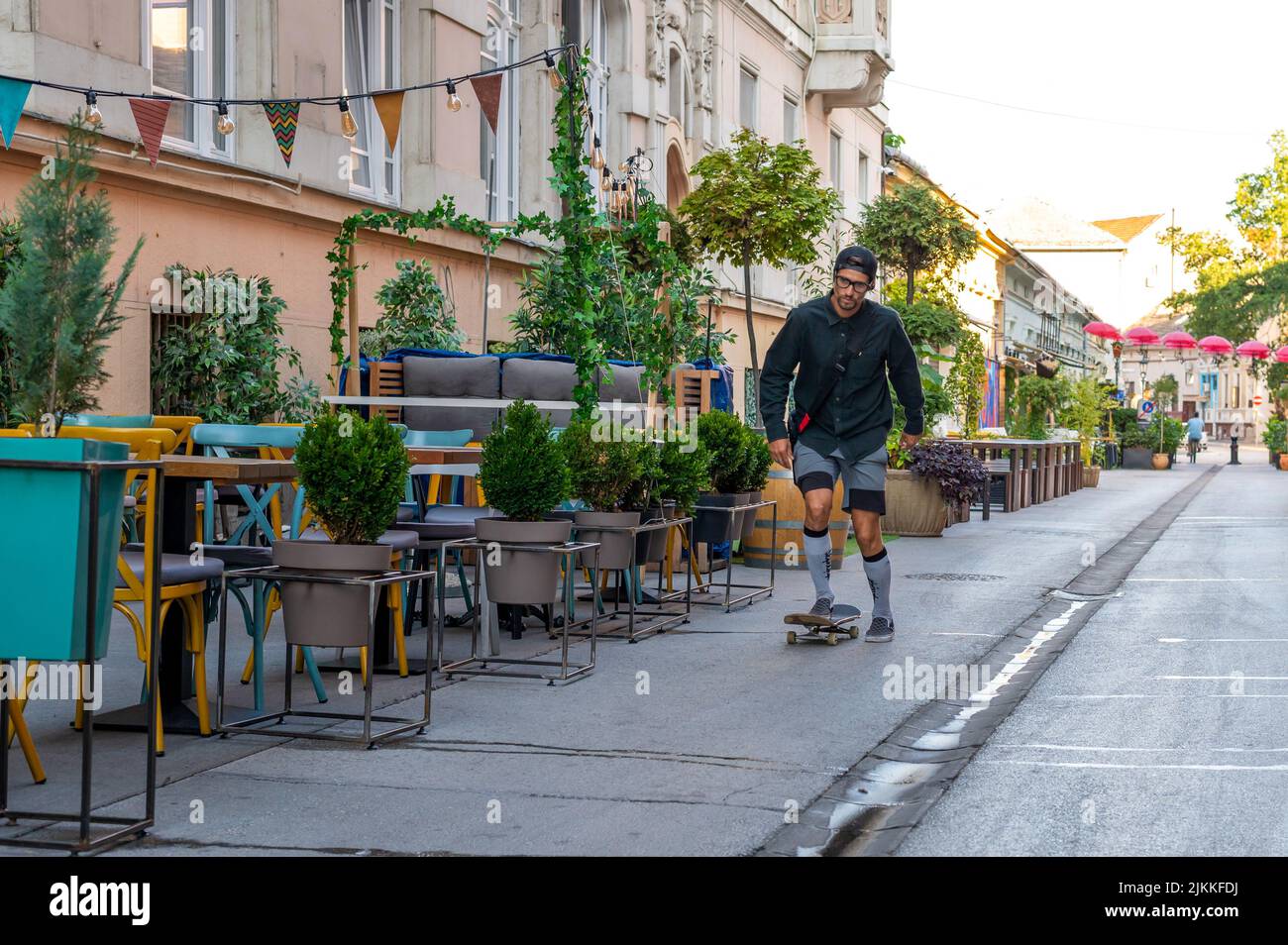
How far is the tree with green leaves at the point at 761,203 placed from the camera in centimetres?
1596

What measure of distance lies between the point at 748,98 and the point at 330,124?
15.0 metres

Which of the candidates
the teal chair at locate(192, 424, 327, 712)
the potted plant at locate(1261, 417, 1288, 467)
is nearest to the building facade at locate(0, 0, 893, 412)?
the teal chair at locate(192, 424, 327, 712)

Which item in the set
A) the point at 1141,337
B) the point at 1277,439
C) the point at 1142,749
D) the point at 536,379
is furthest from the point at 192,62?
the point at 1277,439

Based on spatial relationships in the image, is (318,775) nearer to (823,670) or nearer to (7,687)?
(7,687)

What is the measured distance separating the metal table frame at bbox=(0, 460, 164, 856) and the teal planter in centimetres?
3

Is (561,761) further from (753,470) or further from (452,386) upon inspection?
(452,386)

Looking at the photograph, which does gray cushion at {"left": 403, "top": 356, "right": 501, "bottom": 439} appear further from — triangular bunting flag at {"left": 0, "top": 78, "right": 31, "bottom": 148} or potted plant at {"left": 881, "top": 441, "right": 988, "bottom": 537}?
potted plant at {"left": 881, "top": 441, "right": 988, "bottom": 537}

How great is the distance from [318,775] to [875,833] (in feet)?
5.87

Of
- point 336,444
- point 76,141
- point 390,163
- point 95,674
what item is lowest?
point 95,674

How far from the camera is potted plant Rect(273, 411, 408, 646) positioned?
5605mm

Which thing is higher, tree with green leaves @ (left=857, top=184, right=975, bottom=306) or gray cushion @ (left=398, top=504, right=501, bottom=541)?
tree with green leaves @ (left=857, top=184, right=975, bottom=306)

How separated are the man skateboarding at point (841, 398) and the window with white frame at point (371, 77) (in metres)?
8.16

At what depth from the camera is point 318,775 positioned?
5188mm
